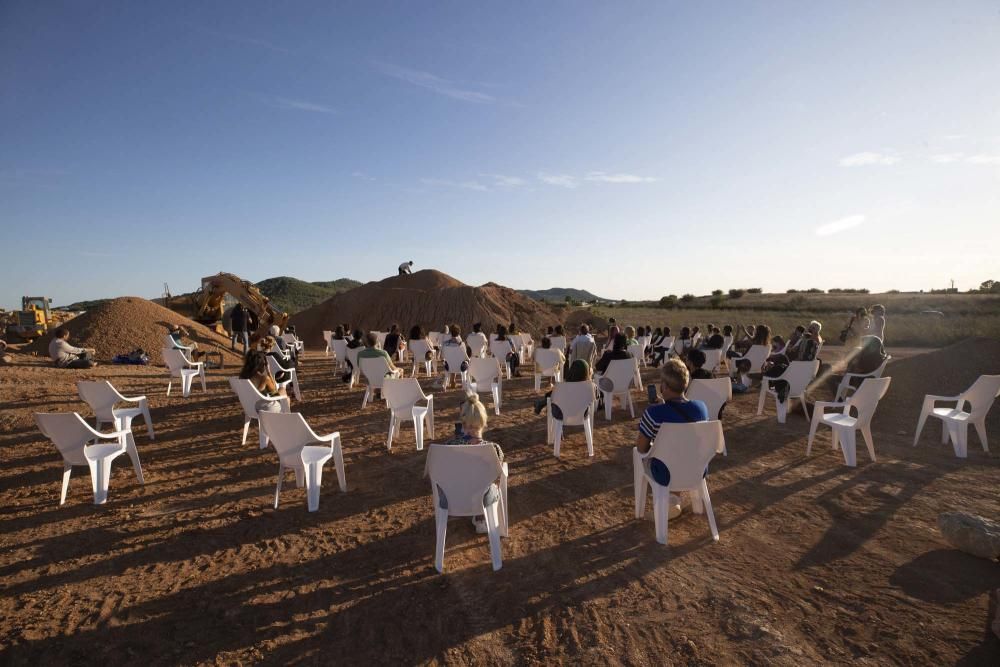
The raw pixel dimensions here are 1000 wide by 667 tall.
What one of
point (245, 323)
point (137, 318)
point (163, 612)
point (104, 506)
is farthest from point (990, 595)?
point (137, 318)

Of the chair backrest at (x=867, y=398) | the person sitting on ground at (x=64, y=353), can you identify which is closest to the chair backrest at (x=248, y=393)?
the chair backrest at (x=867, y=398)

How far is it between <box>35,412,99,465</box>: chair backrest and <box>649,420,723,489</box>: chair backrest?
192 inches

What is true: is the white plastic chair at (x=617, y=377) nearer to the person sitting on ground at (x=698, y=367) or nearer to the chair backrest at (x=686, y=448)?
the person sitting on ground at (x=698, y=367)

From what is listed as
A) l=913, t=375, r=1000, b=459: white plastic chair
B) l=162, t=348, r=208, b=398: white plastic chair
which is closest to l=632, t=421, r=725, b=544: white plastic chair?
l=913, t=375, r=1000, b=459: white plastic chair

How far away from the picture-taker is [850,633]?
275 centimetres

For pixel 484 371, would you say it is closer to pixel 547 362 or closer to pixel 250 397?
pixel 547 362

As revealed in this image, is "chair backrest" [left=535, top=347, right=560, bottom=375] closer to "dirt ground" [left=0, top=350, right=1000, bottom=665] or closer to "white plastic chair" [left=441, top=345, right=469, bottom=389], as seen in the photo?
"white plastic chair" [left=441, top=345, right=469, bottom=389]

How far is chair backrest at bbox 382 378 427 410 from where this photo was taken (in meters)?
6.05

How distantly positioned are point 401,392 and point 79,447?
10.1 feet

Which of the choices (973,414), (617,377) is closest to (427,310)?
(617,377)

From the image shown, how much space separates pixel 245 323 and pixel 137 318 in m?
4.52

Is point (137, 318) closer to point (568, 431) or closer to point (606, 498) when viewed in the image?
point (568, 431)

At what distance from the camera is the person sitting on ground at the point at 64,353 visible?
1155 centimetres

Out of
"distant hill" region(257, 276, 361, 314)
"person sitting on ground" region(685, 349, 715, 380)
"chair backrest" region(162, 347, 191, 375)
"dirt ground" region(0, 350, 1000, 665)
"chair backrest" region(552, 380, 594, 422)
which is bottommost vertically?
"dirt ground" region(0, 350, 1000, 665)
